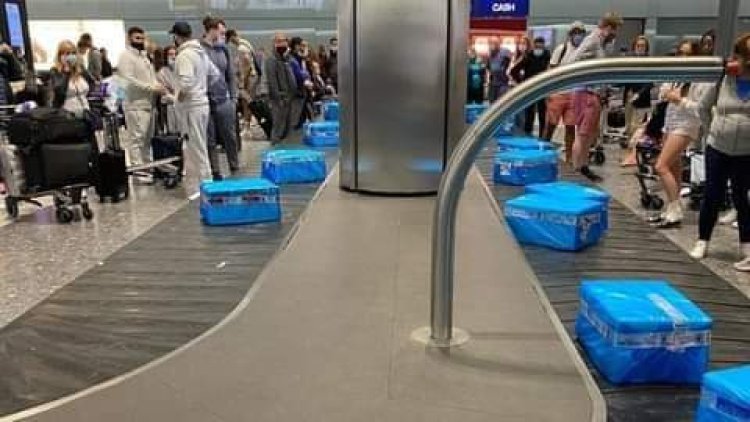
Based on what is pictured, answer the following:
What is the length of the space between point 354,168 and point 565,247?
139 centimetres

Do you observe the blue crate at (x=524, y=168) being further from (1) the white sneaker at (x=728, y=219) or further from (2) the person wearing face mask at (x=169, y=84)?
Answer: (2) the person wearing face mask at (x=169, y=84)

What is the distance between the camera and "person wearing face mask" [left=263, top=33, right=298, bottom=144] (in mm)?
9242

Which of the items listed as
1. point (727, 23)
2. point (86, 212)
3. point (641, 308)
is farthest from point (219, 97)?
point (641, 308)

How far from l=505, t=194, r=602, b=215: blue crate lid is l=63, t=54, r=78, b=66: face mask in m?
5.80

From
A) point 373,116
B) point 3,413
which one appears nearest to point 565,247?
point 373,116

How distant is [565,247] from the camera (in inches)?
144

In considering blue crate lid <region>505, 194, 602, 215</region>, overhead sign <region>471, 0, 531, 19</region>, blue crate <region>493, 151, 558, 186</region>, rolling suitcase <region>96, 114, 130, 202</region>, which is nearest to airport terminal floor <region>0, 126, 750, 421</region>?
blue crate lid <region>505, 194, 602, 215</region>

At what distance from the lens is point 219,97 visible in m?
7.03

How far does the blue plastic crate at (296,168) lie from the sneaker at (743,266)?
114 inches

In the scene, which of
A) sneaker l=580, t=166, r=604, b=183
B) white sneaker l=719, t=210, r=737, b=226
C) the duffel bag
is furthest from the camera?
sneaker l=580, t=166, r=604, b=183

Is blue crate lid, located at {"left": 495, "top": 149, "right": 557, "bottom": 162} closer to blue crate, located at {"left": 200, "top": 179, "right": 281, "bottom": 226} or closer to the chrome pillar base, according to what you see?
blue crate, located at {"left": 200, "top": 179, "right": 281, "bottom": 226}

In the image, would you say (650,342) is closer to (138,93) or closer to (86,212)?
(86,212)

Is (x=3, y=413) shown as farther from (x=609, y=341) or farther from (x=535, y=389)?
(x=609, y=341)

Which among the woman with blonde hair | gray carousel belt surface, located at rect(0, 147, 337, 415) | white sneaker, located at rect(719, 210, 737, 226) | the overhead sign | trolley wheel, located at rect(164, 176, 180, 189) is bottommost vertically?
white sneaker, located at rect(719, 210, 737, 226)
